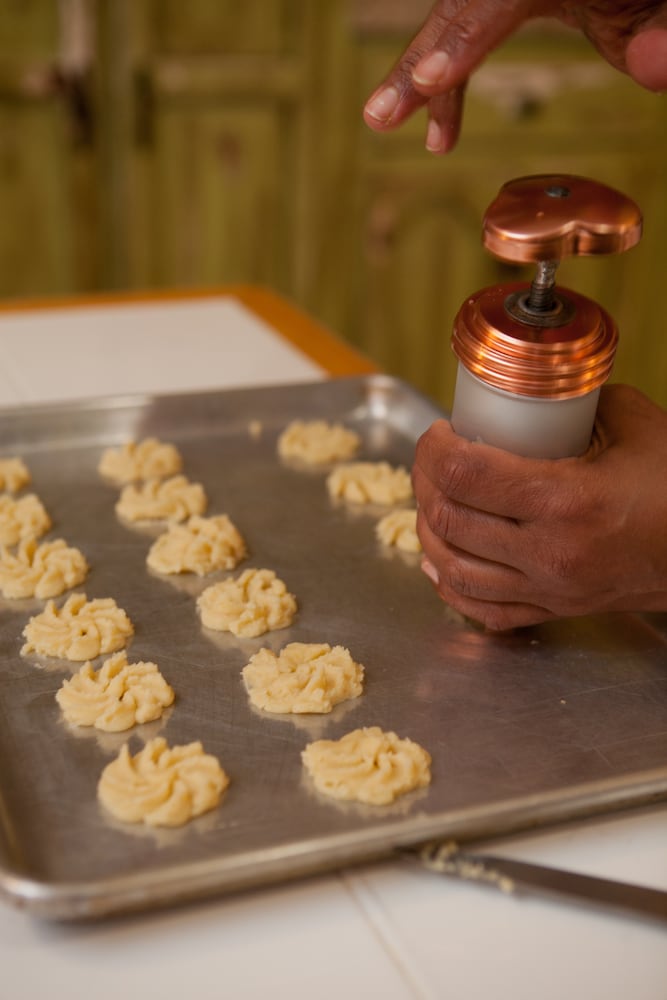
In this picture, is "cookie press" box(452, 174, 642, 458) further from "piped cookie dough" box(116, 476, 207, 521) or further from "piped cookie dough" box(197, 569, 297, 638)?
"piped cookie dough" box(116, 476, 207, 521)

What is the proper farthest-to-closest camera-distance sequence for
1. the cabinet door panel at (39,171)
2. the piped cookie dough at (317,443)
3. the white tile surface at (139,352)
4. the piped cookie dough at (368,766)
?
the cabinet door panel at (39,171) → the white tile surface at (139,352) → the piped cookie dough at (317,443) → the piped cookie dough at (368,766)

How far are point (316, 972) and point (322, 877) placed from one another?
73 mm

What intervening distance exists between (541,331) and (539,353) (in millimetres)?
21

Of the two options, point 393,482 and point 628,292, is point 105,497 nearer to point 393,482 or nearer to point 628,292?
point 393,482

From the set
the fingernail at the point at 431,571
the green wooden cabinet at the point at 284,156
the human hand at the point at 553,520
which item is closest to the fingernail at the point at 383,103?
the human hand at the point at 553,520

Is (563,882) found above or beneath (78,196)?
above

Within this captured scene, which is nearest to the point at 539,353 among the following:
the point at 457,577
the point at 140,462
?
the point at 457,577

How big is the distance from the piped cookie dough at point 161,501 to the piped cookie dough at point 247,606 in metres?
0.15

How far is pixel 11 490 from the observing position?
1116 millimetres

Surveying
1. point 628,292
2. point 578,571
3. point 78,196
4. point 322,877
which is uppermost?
point 578,571

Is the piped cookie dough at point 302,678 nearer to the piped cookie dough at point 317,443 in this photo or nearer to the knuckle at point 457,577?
the knuckle at point 457,577

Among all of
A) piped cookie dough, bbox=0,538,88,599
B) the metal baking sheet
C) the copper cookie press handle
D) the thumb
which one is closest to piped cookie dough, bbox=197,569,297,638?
the metal baking sheet

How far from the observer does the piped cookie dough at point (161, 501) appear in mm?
1080

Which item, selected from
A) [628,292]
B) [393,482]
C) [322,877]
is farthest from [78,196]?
[322,877]
